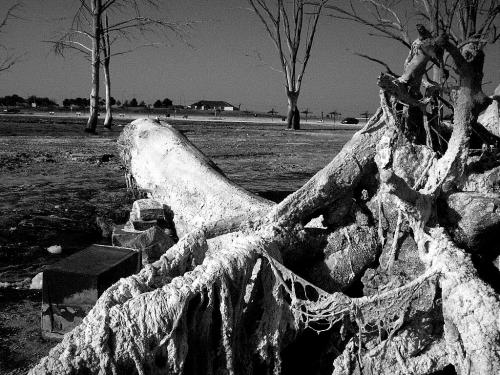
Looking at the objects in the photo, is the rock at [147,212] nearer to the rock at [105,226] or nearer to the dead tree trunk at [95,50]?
the rock at [105,226]

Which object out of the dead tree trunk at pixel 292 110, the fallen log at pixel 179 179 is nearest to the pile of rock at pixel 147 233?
the fallen log at pixel 179 179

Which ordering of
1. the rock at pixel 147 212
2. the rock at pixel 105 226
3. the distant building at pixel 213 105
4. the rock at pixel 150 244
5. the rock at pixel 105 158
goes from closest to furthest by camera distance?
the rock at pixel 150 244, the rock at pixel 147 212, the rock at pixel 105 226, the rock at pixel 105 158, the distant building at pixel 213 105

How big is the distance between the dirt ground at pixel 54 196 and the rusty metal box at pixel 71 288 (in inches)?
4.4

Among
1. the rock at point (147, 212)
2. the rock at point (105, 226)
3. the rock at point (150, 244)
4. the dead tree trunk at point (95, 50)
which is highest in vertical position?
the dead tree trunk at point (95, 50)

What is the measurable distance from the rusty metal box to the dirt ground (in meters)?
0.11

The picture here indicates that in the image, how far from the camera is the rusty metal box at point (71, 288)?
2.47 meters

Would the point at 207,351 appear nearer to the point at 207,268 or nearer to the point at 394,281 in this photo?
the point at 207,268

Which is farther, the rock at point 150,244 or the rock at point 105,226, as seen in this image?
the rock at point 105,226

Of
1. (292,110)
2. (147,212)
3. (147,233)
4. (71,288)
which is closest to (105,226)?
(147,212)

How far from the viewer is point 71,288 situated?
252 cm

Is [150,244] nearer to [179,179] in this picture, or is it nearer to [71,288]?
[179,179]

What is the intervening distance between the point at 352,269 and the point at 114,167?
249 inches

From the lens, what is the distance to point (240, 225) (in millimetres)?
2594

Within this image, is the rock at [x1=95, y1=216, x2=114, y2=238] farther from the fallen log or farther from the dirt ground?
the fallen log
